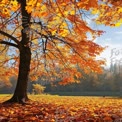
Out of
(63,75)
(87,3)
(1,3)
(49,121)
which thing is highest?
(1,3)

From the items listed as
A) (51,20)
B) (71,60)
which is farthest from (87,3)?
(71,60)

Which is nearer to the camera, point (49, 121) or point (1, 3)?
point (49, 121)

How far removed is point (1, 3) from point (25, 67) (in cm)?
281


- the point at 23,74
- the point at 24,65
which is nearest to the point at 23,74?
the point at 23,74

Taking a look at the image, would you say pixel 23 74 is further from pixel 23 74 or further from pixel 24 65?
pixel 24 65

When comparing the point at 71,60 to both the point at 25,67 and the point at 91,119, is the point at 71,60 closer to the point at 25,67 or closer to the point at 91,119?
the point at 25,67

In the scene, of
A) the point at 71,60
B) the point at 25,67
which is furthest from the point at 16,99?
the point at 71,60

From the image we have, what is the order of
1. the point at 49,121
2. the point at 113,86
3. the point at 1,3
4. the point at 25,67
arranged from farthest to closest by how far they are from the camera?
the point at 113,86
the point at 25,67
the point at 1,3
the point at 49,121

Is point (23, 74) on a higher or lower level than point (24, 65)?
lower

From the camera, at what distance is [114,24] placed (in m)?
11.5

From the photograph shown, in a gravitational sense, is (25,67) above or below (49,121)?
above

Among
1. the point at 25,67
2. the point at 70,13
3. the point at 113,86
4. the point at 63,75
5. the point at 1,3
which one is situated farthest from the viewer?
the point at 113,86

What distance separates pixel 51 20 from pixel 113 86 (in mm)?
100114

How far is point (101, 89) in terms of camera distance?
11119 centimetres
